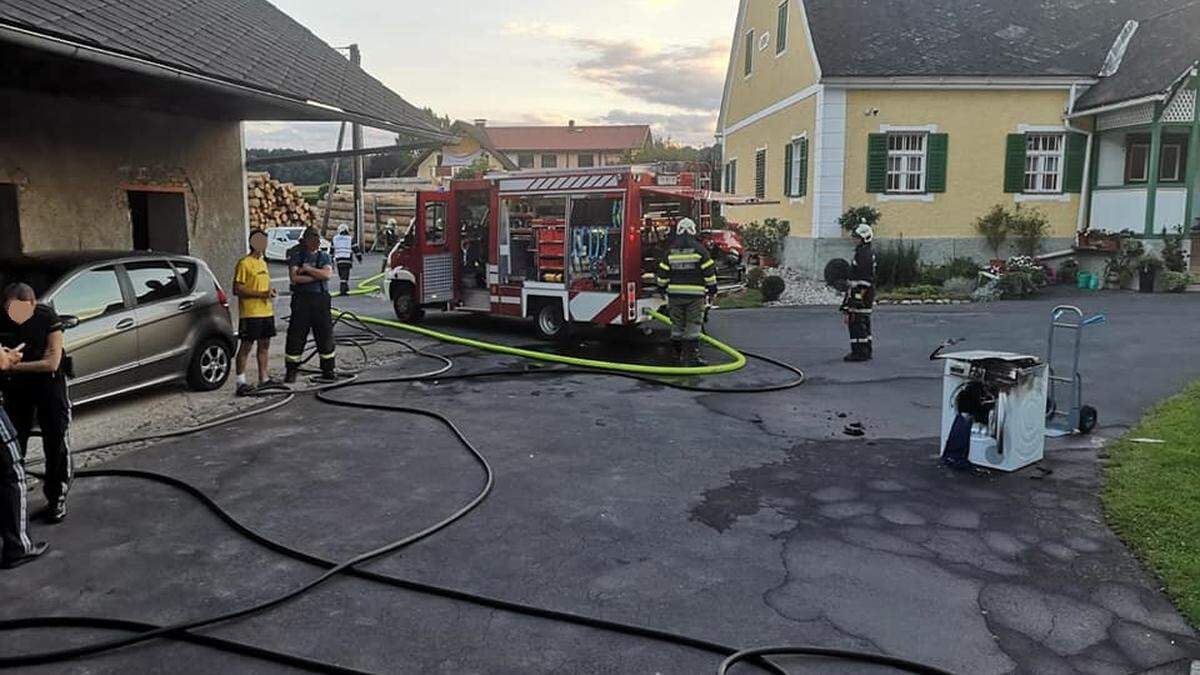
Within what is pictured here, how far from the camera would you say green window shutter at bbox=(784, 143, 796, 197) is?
2225 cm

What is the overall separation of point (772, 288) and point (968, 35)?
28.4ft

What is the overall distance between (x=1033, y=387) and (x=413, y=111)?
1010 cm

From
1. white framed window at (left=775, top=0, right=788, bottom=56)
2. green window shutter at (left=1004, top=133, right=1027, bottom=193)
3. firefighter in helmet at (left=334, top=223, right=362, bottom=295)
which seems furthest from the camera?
A: white framed window at (left=775, top=0, right=788, bottom=56)

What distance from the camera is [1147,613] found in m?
4.14

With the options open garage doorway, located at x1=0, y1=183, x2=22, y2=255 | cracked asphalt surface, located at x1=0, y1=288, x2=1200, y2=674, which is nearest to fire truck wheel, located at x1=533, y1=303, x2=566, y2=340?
cracked asphalt surface, located at x1=0, y1=288, x2=1200, y2=674

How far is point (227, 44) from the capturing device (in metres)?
9.72

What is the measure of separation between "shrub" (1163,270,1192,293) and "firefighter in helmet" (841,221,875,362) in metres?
10.5

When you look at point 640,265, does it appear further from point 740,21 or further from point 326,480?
point 740,21

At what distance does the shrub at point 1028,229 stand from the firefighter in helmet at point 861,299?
→ 10928 mm

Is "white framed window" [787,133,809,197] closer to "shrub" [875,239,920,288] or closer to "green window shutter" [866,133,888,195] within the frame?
"green window shutter" [866,133,888,195]

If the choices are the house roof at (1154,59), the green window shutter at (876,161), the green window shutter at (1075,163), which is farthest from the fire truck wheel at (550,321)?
the green window shutter at (1075,163)

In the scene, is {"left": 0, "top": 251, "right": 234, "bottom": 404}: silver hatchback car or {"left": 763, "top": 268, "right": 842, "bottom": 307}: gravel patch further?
{"left": 763, "top": 268, "right": 842, "bottom": 307}: gravel patch

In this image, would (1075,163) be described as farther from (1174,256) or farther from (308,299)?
(308,299)

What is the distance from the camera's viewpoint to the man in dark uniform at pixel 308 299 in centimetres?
927
